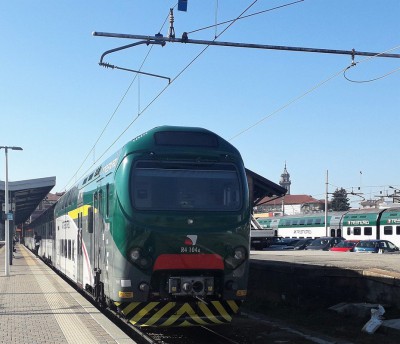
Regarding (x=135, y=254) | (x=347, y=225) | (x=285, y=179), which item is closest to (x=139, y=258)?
(x=135, y=254)

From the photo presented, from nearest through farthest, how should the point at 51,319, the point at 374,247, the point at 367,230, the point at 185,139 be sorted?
the point at 185,139 → the point at 51,319 → the point at 374,247 → the point at 367,230

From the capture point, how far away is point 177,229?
30.7ft

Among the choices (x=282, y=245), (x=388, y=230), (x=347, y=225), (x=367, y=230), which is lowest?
(x=282, y=245)

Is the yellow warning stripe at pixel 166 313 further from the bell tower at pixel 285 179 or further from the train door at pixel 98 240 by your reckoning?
the bell tower at pixel 285 179

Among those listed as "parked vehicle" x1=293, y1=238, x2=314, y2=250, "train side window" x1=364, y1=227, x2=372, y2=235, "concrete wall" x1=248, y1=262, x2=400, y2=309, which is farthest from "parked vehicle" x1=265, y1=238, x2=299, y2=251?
"concrete wall" x1=248, y1=262, x2=400, y2=309

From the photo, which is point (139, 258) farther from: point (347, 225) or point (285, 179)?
point (285, 179)

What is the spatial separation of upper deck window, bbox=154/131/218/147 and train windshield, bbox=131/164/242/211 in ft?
1.46

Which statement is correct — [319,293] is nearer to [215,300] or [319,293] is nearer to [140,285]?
[215,300]

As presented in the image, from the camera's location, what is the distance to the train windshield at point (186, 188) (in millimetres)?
9398

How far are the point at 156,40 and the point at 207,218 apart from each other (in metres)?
4.10

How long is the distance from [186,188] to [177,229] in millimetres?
713

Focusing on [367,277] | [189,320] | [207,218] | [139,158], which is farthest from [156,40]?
[367,277]

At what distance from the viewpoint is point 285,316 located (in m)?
14.1

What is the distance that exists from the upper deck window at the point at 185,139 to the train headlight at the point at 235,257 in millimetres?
1843
